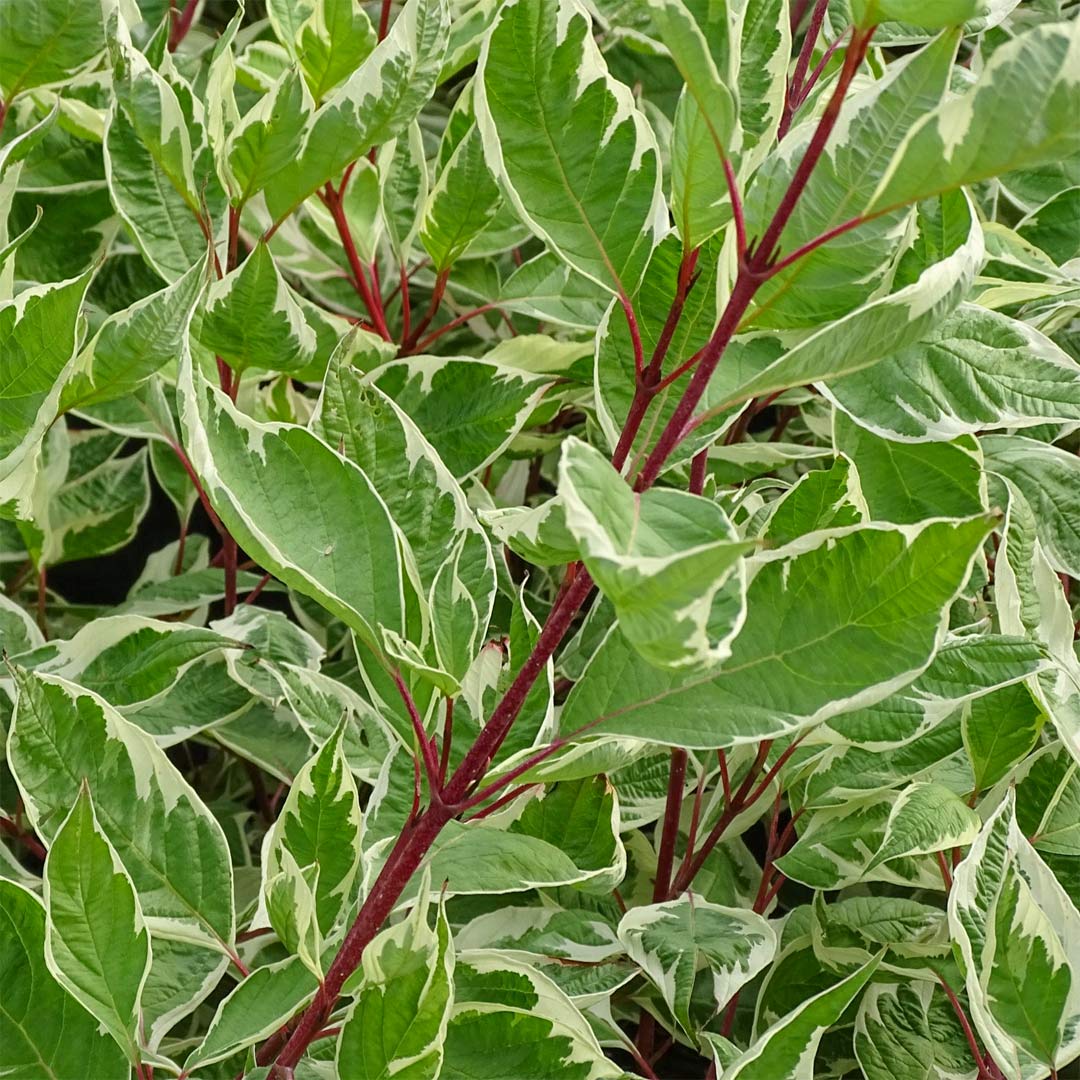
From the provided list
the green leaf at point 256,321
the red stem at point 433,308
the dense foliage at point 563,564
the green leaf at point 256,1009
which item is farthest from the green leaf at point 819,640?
the red stem at point 433,308

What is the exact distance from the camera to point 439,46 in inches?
25.0

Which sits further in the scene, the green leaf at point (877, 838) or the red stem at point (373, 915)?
the green leaf at point (877, 838)

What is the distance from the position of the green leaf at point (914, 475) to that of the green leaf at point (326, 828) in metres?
0.29

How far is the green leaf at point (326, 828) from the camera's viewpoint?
53cm

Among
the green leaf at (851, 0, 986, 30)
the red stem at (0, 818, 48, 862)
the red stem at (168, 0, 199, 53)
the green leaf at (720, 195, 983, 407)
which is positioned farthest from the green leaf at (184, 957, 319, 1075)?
the red stem at (168, 0, 199, 53)

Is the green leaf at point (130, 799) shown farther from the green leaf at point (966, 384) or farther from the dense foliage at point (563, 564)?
the green leaf at point (966, 384)

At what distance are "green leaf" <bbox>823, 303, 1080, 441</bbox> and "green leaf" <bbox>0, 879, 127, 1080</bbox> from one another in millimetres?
408

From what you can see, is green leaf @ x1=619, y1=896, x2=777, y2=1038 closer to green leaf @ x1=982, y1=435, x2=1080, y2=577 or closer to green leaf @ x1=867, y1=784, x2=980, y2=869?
green leaf @ x1=867, y1=784, x2=980, y2=869

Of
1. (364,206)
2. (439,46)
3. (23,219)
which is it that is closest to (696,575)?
(439,46)

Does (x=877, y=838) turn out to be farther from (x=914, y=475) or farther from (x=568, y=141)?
(x=568, y=141)

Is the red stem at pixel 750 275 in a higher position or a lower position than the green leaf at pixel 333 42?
lower

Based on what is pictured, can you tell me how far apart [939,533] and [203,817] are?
0.39 m

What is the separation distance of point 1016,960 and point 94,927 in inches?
16.1

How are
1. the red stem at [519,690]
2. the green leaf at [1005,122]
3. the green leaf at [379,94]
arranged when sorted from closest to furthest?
the green leaf at [1005,122], the red stem at [519,690], the green leaf at [379,94]
